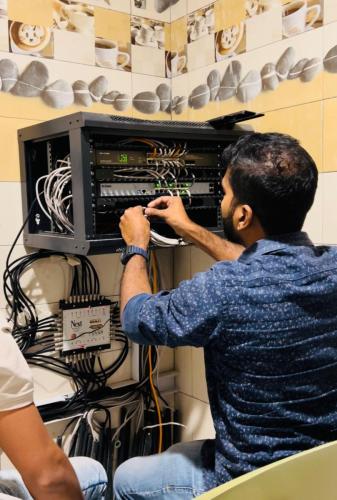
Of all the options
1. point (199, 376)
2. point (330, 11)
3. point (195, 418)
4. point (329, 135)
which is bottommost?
point (195, 418)

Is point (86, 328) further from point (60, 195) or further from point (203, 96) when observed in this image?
point (203, 96)

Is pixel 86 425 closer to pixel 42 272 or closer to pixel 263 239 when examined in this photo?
pixel 42 272

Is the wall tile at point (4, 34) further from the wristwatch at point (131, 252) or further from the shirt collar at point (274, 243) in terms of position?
the shirt collar at point (274, 243)

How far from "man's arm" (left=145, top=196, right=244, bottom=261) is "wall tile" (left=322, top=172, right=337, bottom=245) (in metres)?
0.30

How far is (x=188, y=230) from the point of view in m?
1.52

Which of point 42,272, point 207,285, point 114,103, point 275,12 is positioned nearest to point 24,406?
point 207,285

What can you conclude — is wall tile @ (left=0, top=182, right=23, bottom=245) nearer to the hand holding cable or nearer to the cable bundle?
the cable bundle

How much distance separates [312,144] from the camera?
5.30 ft

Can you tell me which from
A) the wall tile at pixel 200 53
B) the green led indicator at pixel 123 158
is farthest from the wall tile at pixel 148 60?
the green led indicator at pixel 123 158

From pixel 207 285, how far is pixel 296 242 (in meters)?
0.24

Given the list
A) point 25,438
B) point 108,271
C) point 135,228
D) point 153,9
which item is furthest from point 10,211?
point 153,9

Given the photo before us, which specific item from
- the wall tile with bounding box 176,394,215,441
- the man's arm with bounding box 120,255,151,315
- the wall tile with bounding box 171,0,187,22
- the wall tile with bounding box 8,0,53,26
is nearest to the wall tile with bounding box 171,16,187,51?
the wall tile with bounding box 171,0,187,22

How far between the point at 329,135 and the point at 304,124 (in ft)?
0.35

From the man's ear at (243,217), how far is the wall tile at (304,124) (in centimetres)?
55
